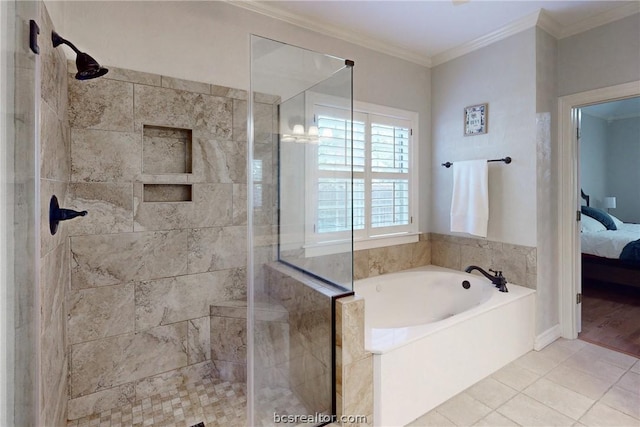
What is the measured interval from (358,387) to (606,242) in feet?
13.3

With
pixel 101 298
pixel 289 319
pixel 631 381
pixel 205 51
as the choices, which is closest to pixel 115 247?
pixel 101 298

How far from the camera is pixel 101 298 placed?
194cm

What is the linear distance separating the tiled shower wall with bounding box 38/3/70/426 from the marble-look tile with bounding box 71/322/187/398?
9 cm

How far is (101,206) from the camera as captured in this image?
1.93m

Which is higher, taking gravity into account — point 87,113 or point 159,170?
point 87,113

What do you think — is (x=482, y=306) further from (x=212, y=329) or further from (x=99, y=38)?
(x=99, y=38)

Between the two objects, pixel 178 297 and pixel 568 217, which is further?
pixel 568 217

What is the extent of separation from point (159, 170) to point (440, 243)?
272 centimetres

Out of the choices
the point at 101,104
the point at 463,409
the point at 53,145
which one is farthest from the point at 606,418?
the point at 101,104

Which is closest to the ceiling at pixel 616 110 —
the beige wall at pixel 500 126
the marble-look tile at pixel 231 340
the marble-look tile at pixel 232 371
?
the beige wall at pixel 500 126

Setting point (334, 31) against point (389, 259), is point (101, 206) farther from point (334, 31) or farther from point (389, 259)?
point (389, 259)

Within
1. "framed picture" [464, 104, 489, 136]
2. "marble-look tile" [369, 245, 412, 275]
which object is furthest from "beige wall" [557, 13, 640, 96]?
"marble-look tile" [369, 245, 412, 275]

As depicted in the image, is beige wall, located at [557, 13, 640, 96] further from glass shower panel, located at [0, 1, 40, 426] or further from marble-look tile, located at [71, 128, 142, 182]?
glass shower panel, located at [0, 1, 40, 426]

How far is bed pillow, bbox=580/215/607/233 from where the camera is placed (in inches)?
172
